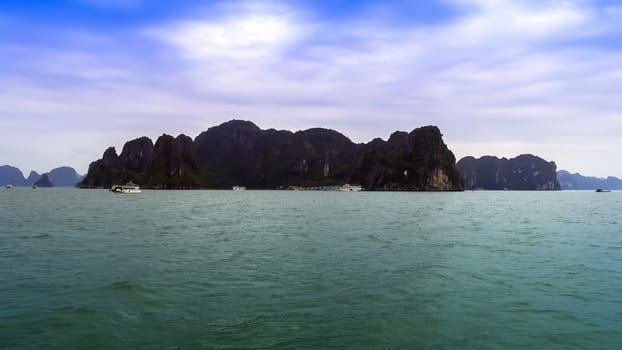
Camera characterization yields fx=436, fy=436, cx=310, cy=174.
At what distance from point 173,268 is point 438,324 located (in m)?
15.2

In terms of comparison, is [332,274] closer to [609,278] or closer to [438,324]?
[438,324]

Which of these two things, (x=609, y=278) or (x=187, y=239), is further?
(x=187, y=239)

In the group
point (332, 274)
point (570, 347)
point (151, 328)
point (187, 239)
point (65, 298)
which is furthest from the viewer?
point (187, 239)

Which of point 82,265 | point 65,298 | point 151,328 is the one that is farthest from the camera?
point 82,265

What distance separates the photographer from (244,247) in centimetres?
3269

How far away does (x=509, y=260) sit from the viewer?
28375 millimetres

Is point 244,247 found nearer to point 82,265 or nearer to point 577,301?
point 82,265

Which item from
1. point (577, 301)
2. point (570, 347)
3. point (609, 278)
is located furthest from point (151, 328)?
point (609, 278)

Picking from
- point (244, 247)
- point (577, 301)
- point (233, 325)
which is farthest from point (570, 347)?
point (244, 247)

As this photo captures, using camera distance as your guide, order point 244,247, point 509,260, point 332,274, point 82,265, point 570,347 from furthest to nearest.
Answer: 1. point 244,247
2. point 509,260
3. point 82,265
4. point 332,274
5. point 570,347

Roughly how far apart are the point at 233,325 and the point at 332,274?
923 centimetres

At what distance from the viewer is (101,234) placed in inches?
1555

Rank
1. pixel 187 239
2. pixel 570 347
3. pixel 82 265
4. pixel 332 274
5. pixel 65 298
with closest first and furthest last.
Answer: pixel 570 347
pixel 65 298
pixel 332 274
pixel 82 265
pixel 187 239

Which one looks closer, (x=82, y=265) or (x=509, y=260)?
(x=82, y=265)
